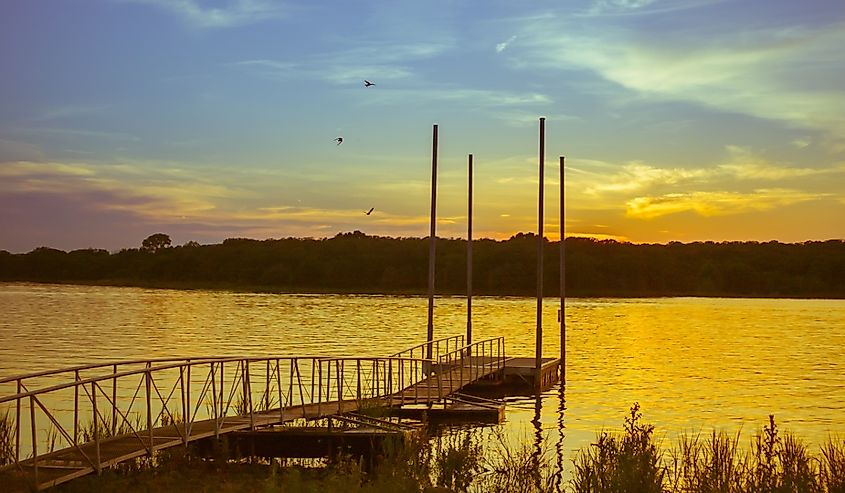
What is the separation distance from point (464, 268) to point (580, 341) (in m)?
Answer: 45.9

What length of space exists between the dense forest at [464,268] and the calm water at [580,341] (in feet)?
15.2

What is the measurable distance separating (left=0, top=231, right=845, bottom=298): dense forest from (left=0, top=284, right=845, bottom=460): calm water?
4621 millimetres

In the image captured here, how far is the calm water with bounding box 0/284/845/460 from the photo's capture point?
3189 centimetres

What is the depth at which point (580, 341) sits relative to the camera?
198 ft

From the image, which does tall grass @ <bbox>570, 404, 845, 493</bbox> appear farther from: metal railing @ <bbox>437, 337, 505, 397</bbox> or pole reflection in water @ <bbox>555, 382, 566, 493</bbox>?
metal railing @ <bbox>437, 337, 505, 397</bbox>

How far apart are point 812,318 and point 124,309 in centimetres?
5362

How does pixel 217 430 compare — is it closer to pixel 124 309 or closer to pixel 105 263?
pixel 124 309

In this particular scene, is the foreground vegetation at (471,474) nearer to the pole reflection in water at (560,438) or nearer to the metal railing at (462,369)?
the pole reflection in water at (560,438)

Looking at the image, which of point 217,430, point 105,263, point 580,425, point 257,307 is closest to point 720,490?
point 217,430

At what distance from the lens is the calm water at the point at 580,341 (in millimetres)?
31891

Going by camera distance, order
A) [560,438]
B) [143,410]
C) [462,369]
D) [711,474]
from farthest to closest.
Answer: [462,369] → [143,410] → [560,438] → [711,474]

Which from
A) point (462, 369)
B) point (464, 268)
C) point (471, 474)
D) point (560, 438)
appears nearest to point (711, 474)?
point (471, 474)

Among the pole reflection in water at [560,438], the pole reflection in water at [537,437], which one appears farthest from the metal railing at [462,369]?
the pole reflection in water at [560,438]

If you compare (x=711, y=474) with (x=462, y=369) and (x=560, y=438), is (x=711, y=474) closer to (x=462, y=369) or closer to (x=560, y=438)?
(x=560, y=438)
